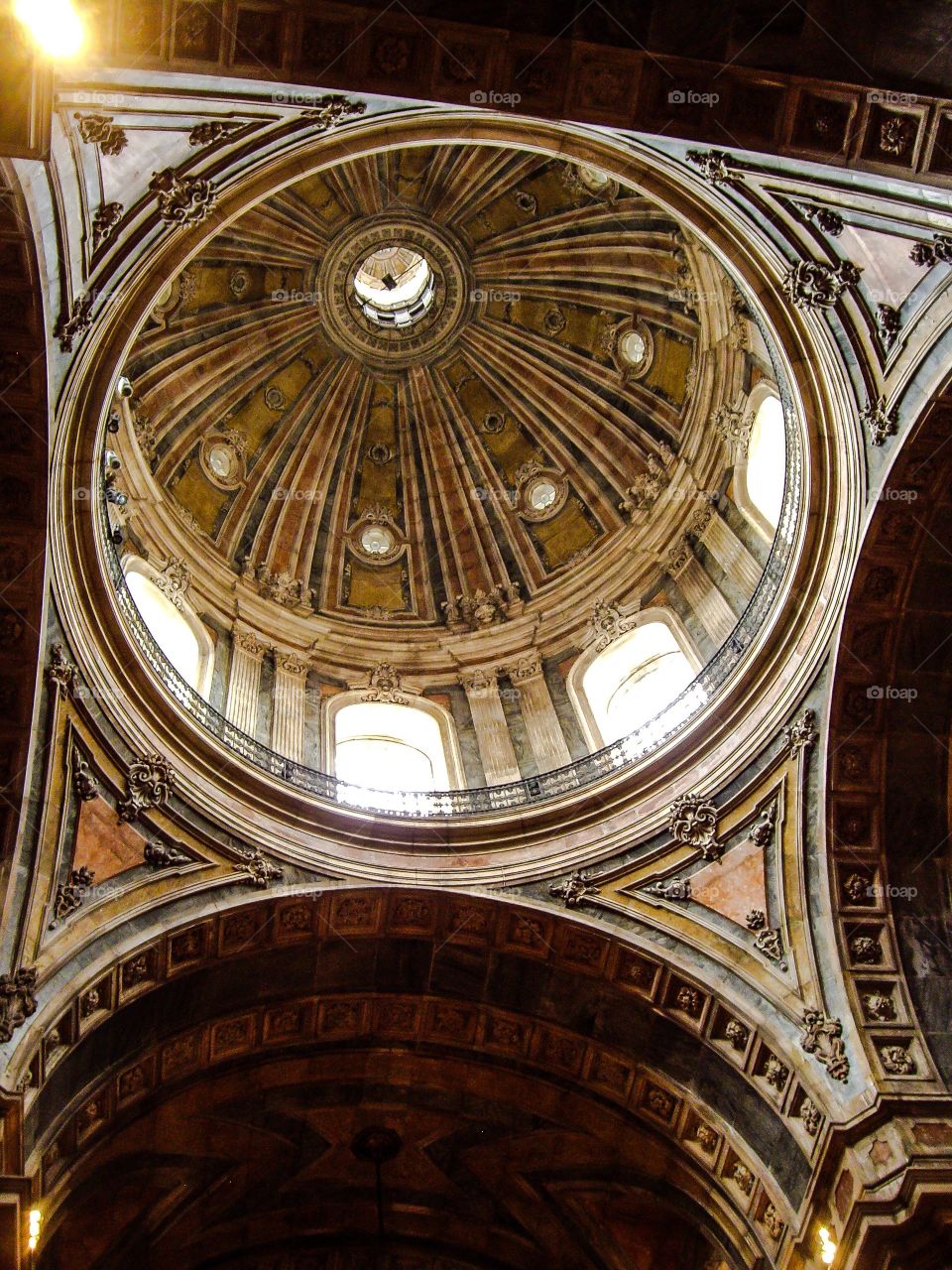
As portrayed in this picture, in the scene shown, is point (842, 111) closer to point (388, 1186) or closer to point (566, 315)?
point (388, 1186)

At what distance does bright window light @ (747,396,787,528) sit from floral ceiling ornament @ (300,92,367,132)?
32.7ft

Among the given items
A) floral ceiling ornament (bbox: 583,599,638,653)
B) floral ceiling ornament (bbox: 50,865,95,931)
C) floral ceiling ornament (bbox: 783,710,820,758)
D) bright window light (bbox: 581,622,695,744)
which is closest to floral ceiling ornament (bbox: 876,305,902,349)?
Result: floral ceiling ornament (bbox: 783,710,820,758)

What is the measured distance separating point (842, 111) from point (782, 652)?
8889mm

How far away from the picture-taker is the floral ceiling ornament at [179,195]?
1377 cm

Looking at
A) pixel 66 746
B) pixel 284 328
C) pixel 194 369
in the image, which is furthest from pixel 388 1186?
pixel 284 328

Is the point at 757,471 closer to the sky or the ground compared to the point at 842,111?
closer to the sky

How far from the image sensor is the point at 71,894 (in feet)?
48.0

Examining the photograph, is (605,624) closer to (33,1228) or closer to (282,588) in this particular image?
(282,588)

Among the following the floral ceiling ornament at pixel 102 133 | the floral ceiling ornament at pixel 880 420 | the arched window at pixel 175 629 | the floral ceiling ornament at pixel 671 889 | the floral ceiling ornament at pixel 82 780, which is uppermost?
the arched window at pixel 175 629

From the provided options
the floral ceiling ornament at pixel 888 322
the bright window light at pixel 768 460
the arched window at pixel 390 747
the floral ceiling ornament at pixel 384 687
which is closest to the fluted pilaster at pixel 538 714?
the arched window at pixel 390 747

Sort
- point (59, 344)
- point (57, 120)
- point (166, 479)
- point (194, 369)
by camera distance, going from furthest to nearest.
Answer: point (194, 369)
point (166, 479)
point (59, 344)
point (57, 120)

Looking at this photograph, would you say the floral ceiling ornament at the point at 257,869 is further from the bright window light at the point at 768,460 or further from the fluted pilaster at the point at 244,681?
the bright window light at the point at 768,460

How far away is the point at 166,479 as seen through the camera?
25797 mm

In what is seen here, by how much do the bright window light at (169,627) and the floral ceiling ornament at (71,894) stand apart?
6486mm
